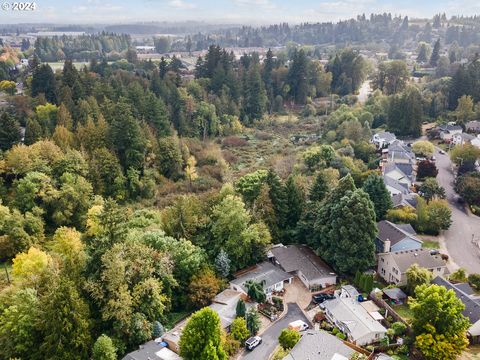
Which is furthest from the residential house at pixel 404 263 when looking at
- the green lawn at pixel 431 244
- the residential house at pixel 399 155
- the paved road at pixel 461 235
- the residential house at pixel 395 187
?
the residential house at pixel 399 155

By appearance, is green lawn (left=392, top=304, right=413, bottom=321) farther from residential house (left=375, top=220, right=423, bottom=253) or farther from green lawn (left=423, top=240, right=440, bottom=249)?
green lawn (left=423, top=240, right=440, bottom=249)

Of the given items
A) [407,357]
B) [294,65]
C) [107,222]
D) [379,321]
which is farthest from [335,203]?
[294,65]

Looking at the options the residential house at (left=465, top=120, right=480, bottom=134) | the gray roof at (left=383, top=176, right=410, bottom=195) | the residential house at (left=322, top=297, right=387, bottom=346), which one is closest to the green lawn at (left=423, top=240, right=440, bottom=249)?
the gray roof at (left=383, top=176, right=410, bottom=195)

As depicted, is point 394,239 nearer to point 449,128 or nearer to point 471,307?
point 471,307

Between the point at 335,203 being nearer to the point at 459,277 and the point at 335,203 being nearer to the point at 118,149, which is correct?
the point at 459,277

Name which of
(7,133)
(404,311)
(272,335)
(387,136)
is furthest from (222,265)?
(387,136)
